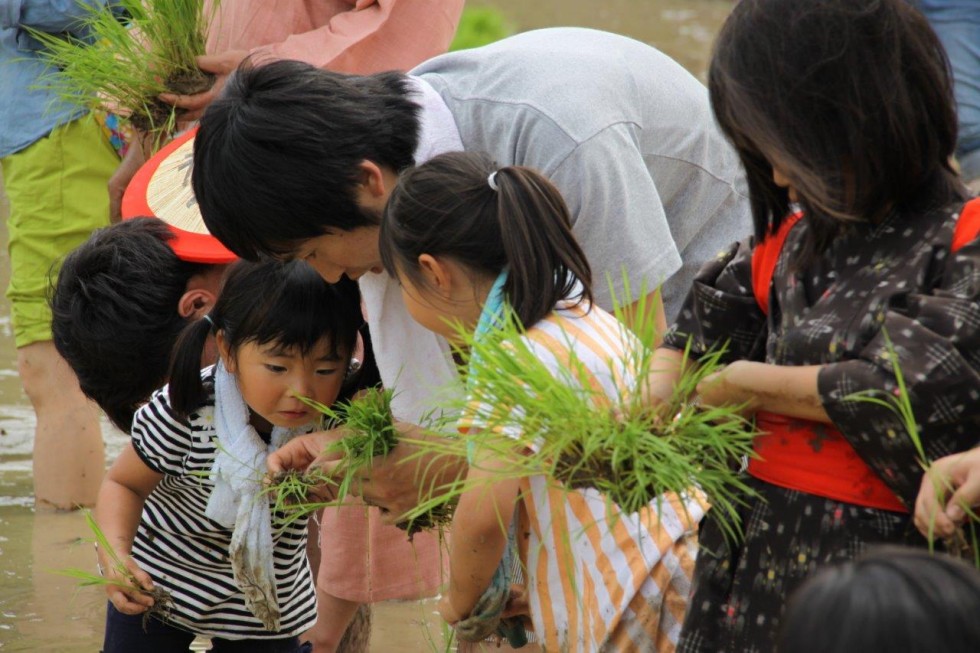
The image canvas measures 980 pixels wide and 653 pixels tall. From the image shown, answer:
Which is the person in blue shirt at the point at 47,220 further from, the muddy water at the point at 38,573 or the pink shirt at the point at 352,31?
the pink shirt at the point at 352,31

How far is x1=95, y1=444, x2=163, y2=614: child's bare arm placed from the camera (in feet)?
8.84

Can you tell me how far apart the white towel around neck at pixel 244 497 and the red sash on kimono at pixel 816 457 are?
1.11 meters

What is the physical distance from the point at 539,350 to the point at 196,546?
1.12 metres

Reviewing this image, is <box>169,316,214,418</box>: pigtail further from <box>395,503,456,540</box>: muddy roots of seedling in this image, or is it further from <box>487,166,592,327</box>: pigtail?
<box>487,166,592,327</box>: pigtail

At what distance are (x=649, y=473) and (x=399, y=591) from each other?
4.86 ft

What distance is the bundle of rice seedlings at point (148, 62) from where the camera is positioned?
11.6 ft

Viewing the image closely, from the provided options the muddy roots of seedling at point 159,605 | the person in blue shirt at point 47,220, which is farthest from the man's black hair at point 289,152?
the person in blue shirt at point 47,220

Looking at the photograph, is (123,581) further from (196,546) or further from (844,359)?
(844,359)

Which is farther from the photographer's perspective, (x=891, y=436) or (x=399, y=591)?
(x=399, y=591)

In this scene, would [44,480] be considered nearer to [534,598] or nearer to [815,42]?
[534,598]

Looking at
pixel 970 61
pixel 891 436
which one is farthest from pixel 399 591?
pixel 970 61

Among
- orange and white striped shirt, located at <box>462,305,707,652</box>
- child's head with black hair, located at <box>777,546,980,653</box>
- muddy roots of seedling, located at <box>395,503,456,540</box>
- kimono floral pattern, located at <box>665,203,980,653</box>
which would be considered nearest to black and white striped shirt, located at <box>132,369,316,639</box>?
muddy roots of seedling, located at <box>395,503,456,540</box>

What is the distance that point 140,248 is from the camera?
9.94 feet

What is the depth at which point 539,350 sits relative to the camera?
2084 mm
